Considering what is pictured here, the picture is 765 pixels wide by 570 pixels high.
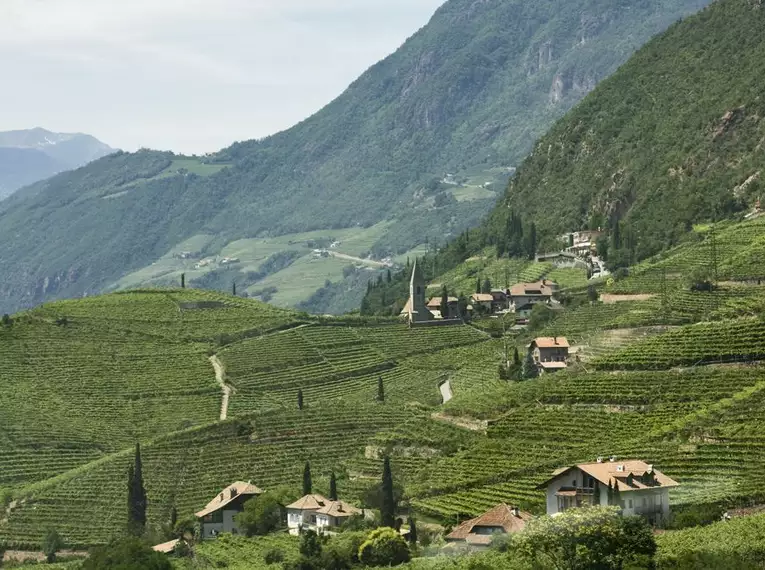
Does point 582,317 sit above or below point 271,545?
above

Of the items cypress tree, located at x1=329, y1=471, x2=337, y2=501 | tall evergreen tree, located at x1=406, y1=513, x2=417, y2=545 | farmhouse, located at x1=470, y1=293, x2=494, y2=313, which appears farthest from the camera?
farmhouse, located at x1=470, y1=293, x2=494, y2=313

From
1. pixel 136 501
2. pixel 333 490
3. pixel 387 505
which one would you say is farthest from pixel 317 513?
pixel 136 501

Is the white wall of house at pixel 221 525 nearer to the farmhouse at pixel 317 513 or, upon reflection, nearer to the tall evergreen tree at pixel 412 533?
the farmhouse at pixel 317 513

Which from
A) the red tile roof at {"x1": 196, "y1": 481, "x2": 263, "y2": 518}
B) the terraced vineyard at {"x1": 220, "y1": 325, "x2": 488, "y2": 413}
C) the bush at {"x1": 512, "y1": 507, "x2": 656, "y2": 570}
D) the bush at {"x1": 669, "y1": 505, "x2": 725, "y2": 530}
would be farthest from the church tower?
the bush at {"x1": 512, "y1": 507, "x2": 656, "y2": 570}

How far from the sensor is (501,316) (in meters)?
131

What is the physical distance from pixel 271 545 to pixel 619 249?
2886 inches

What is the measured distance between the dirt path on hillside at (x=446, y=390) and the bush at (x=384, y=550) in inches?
1490

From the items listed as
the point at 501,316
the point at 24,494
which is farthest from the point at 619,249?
the point at 24,494

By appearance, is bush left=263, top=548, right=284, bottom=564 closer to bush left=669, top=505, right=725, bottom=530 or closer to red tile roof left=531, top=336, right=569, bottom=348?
bush left=669, top=505, right=725, bottom=530

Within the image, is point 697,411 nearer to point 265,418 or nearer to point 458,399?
point 458,399

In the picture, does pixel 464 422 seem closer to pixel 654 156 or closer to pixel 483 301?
pixel 483 301

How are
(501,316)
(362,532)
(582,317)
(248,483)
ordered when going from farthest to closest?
(501,316)
(582,317)
(248,483)
(362,532)

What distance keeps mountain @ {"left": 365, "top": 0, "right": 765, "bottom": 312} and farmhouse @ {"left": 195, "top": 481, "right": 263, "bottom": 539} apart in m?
61.3

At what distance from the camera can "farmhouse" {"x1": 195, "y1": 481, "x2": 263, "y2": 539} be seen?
77.9 metres
